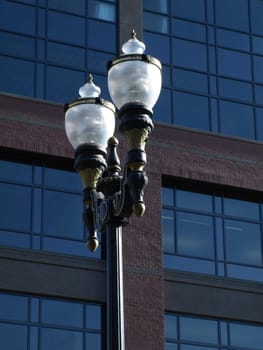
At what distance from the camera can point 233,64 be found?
3588cm

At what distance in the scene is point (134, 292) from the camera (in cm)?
3047

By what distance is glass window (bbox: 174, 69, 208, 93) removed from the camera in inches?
1366

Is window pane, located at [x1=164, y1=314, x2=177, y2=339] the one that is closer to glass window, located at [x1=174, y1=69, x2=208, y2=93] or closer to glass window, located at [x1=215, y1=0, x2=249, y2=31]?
glass window, located at [x1=174, y1=69, x2=208, y2=93]

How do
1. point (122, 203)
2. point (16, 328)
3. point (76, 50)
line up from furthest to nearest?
point (76, 50) → point (16, 328) → point (122, 203)

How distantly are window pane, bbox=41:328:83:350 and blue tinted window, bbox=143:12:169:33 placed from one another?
1029 cm

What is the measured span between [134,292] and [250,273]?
4272mm

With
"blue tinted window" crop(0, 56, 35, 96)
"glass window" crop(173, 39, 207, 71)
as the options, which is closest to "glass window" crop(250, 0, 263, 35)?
"glass window" crop(173, 39, 207, 71)

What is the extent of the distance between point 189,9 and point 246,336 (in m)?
10.5

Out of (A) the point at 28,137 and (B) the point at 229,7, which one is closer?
(A) the point at 28,137

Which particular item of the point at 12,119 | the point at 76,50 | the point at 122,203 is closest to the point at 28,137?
the point at 12,119

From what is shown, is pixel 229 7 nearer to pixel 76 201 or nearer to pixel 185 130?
pixel 185 130

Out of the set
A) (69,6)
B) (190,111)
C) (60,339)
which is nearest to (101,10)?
(69,6)

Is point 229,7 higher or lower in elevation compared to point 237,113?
higher

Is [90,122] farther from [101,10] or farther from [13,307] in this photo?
[101,10]
